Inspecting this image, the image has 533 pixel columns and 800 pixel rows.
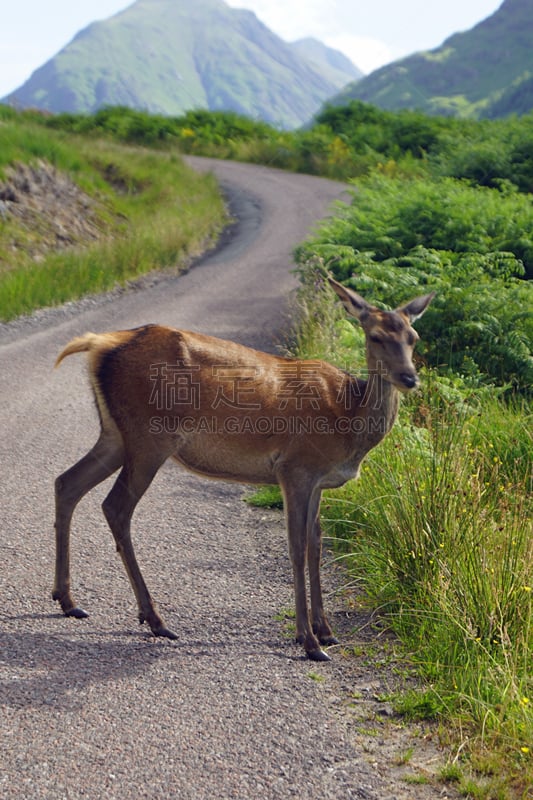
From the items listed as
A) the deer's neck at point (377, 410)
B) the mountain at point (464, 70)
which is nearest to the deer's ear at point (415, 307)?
the deer's neck at point (377, 410)

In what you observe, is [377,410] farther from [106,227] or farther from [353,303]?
[106,227]

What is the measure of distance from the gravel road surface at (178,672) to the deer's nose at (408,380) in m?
1.50

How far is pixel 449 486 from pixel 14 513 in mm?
3250

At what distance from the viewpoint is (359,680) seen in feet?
15.4

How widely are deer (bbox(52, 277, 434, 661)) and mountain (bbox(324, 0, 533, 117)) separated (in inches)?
5046

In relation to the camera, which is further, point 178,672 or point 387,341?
point 387,341

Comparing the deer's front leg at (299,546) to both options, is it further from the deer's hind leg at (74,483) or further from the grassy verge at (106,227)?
the grassy verge at (106,227)

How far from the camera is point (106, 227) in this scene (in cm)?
2034

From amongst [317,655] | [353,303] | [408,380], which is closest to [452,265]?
[353,303]

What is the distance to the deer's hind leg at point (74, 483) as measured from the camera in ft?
17.1

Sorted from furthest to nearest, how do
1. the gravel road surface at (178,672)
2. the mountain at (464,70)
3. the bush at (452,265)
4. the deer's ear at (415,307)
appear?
the mountain at (464,70), the bush at (452,265), the deer's ear at (415,307), the gravel road surface at (178,672)

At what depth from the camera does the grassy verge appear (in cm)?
1529

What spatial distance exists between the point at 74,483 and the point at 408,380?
206 cm

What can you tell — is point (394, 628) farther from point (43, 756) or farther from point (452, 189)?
point (452, 189)
